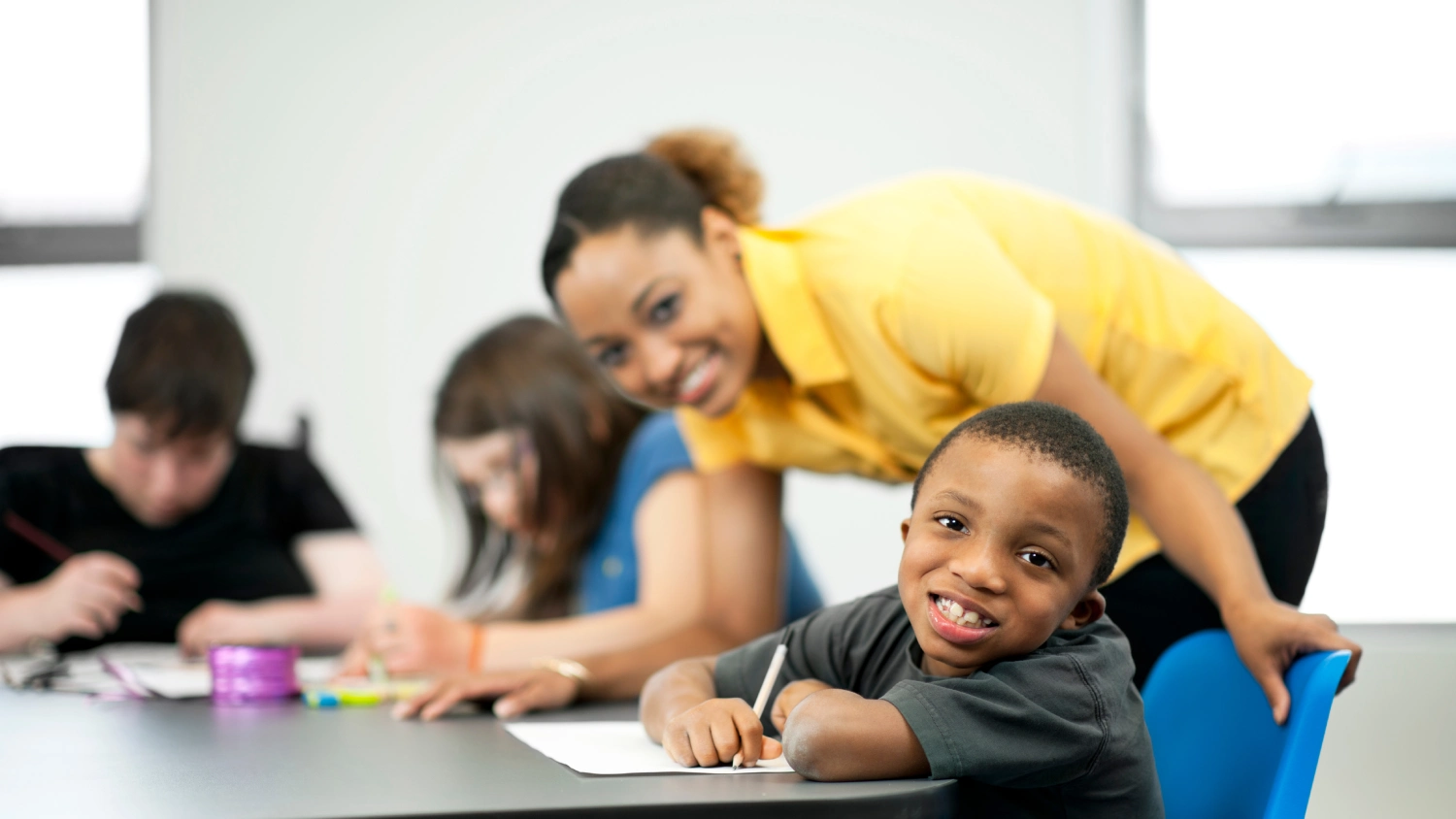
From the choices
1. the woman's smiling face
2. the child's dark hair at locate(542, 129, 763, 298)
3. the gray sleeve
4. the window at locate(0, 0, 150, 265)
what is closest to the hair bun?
the child's dark hair at locate(542, 129, 763, 298)

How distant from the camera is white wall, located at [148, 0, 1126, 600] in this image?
289 cm

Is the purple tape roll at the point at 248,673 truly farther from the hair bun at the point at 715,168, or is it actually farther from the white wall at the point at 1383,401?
the white wall at the point at 1383,401

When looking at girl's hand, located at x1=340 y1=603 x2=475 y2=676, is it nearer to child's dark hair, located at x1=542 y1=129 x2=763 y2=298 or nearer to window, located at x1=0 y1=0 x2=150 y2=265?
child's dark hair, located at x1=542 y1=129 x2=763 y2=298

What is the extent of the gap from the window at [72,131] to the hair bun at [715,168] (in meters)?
2.01

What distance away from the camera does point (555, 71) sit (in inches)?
115

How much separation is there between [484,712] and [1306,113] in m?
2.25

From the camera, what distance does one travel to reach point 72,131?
3061 millimetres

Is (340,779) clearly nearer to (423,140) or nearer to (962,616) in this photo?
(962,616)

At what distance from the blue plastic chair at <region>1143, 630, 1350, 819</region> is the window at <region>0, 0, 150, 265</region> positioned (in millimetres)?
2713

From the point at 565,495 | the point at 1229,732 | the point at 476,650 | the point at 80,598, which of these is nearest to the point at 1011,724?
the point at 1229,732

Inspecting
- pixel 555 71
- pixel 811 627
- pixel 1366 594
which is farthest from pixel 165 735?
pixel 555 71

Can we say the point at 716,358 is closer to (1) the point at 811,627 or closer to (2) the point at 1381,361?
(1) the point at 811,627

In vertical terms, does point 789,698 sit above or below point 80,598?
above

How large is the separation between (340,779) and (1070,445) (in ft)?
1.75
